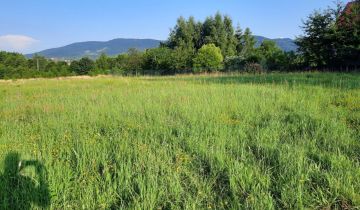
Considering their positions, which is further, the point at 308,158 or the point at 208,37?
the point at 208,37

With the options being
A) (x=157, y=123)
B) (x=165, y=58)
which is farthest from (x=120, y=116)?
(x=165, y=58)

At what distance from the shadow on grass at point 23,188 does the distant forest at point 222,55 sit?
62.2 feet

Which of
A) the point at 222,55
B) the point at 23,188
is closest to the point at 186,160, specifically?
the point at 23,188

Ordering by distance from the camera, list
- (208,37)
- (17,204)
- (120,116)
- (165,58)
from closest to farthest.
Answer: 1. (17,204)
2. (120,116)
3. (165,58)
4. (208,37)

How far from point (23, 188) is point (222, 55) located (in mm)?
45437

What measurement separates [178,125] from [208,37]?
45074 millimetres

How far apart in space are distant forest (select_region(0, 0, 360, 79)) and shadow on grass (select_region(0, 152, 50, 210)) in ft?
62.2

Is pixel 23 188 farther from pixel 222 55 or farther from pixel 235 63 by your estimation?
pixel 222 55

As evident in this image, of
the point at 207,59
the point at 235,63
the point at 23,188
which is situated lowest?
the point at 23,188

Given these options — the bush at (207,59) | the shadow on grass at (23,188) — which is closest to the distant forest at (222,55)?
the bush at (207,59)

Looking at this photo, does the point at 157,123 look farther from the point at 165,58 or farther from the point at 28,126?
the point at 165,58

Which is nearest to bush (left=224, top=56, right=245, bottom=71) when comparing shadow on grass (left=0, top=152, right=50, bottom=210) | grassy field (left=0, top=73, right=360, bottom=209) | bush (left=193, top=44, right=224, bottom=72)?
bush (left=193, top=44, right=224, bottom=72)

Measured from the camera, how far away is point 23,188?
125 inches

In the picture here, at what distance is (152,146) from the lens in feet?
14.2
